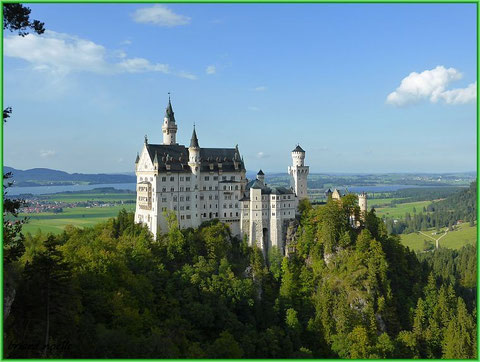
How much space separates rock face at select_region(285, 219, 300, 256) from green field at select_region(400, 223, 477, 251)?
95671mm

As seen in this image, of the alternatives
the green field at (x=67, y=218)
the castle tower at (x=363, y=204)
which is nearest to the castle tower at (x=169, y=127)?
the castle tower at (x=363, y=204)

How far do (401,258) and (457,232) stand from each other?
388 feet

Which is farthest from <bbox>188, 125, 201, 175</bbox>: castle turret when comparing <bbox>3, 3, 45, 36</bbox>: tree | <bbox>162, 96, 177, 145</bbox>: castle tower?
<bbox>3, 3, 45, 36</bbox>: tree

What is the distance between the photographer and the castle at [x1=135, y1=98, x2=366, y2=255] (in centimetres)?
7300

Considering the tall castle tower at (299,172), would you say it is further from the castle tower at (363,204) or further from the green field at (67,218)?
the green field at (67,218)

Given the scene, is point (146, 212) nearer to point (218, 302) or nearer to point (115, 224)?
point (115, 224)

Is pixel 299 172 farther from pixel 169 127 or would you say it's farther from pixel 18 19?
pixel 18 19

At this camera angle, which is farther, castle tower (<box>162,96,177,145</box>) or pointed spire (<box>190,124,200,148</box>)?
castle tower (<box>162,96,177,145</box>)

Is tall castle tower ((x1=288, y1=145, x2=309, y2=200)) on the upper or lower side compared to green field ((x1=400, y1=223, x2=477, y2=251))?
upper

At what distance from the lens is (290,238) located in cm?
7644

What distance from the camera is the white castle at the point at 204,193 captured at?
73.0 meters

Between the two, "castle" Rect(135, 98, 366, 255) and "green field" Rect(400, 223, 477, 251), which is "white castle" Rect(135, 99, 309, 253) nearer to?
"castle" Rect(135, 98, 366, 255)

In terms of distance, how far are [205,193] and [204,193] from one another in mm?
194

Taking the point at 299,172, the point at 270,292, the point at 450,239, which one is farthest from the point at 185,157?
the point at 450,239
